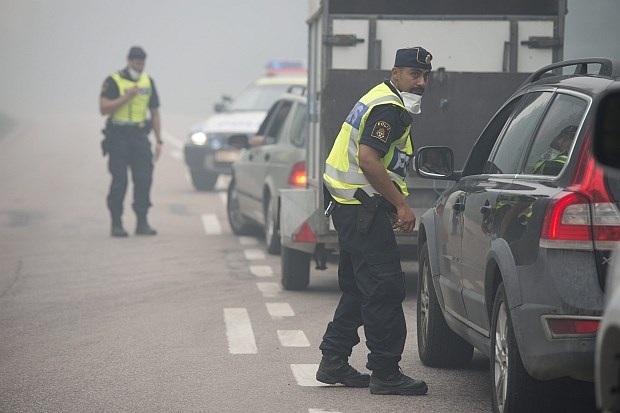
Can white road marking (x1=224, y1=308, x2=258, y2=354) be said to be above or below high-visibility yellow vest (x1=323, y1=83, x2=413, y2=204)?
below

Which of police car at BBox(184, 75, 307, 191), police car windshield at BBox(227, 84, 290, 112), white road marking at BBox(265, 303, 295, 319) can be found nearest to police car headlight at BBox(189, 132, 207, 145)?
police car at BBox(184, 75, 307, 191)

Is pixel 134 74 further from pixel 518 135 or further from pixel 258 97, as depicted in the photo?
pixel 518 135

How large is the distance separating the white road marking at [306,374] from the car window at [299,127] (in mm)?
4871

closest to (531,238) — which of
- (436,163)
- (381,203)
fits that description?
(381,203)

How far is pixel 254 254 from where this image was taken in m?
13.8

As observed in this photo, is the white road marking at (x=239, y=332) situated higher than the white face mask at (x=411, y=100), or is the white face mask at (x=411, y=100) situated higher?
the white face mask at (x=411, y=100)

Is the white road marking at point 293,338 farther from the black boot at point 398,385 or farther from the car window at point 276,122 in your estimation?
the car window at point 276,122

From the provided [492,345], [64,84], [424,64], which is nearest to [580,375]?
[492,345]

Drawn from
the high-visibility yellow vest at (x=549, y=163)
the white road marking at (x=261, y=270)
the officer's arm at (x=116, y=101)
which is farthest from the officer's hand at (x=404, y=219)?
the officer's arm at (x=116, y=101)

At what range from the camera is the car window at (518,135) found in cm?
617

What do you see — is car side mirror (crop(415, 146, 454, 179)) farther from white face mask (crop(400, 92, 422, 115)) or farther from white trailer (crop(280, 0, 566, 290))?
white trailer (crop(280, 0, 566, 290))

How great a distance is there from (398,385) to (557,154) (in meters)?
1.77

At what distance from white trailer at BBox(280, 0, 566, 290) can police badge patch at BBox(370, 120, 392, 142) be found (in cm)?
316

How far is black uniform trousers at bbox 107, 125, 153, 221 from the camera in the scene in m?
15.8
